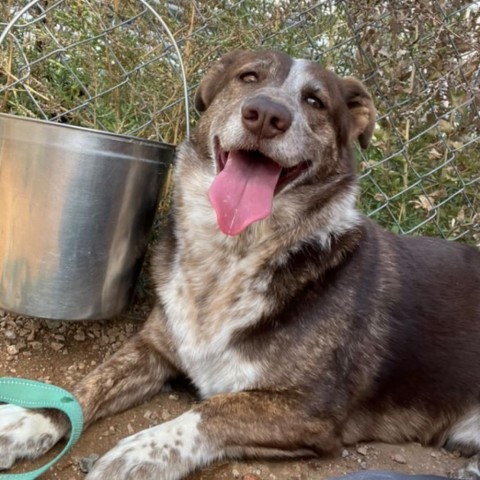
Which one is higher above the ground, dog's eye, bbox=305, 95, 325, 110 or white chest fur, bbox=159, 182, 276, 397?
dog's eye, bbox=305, 95, 325, 110

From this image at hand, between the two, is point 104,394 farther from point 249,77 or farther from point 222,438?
point 249,77

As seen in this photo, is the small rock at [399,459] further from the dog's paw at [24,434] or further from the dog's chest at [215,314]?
the dog's paw at [24,434]

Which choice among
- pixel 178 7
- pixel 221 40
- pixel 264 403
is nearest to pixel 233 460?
pixel 264 403

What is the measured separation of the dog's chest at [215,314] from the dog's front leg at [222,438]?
14 cm

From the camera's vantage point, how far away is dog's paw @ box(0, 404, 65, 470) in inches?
86.9

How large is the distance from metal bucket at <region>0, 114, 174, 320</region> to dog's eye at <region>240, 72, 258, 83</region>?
0.50 m

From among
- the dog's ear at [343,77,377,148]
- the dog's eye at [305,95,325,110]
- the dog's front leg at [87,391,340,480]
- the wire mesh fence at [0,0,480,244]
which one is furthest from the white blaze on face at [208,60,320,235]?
the wire mesh fence at [0,0,480,244]

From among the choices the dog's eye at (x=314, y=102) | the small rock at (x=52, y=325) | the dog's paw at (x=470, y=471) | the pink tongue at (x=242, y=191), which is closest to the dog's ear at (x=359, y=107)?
the dog's eye at (x=314, y=102)

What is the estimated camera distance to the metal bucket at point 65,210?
256 cm

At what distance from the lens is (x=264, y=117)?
2.34 meters

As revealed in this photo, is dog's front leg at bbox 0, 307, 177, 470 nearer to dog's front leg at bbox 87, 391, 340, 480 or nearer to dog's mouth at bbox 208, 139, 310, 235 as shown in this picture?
dog's front leg at bbox 87, 391, 340, 480

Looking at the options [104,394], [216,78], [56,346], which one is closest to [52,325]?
[56,346]

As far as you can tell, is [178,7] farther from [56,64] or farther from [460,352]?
[460,352]

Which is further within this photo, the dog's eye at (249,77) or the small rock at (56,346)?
the small rock at (56,346)
